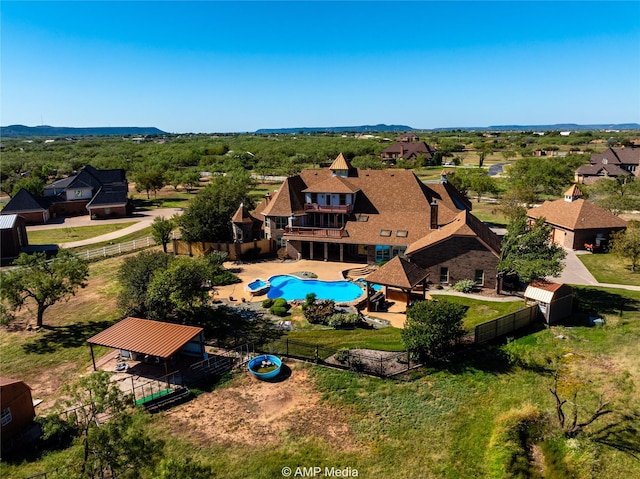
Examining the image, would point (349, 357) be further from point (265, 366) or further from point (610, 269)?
point (610, 269)

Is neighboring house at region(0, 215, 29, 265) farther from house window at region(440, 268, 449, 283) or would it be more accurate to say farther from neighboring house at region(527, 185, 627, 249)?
neighboring house at region(527, 185, 627, 249)

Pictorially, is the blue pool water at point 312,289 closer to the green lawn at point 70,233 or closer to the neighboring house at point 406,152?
the green lawn at point 70,233

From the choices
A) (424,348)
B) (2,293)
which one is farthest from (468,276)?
(2,293)

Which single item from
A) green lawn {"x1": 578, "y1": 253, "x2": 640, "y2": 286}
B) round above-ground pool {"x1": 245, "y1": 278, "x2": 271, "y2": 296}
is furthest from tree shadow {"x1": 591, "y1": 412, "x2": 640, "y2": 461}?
round above-ground pool {"x1": 245, "y1": 278, "x2": 271, "y2": 296}

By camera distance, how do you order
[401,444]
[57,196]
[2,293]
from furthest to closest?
[57,196]
[2,293]
[401,444]

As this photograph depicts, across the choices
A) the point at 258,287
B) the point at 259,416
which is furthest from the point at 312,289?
the point at 259,416

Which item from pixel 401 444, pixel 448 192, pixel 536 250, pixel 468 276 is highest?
pixel 448 192

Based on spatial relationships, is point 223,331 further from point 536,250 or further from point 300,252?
point 536,250
